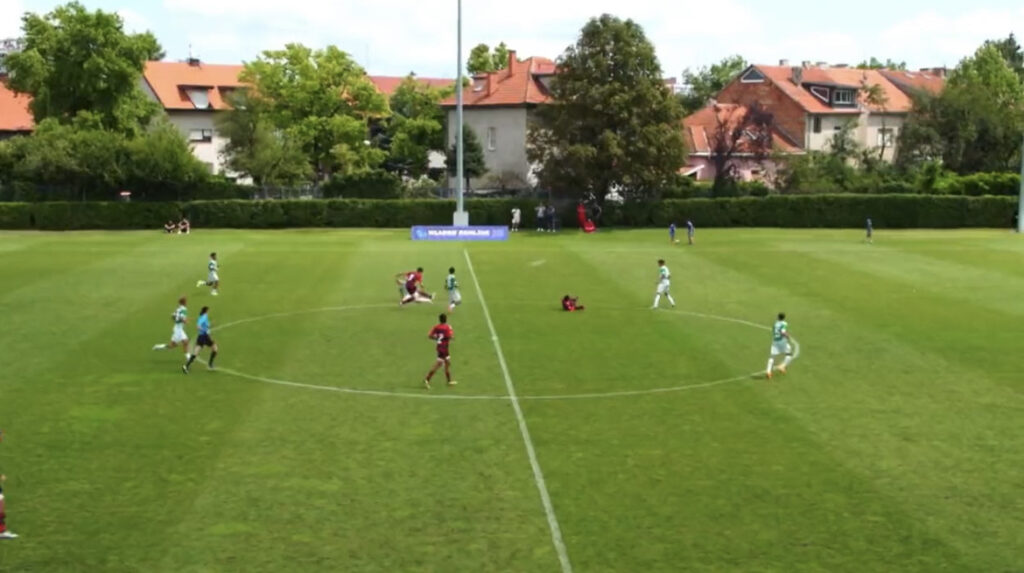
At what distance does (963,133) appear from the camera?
317 ft

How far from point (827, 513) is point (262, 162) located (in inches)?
3180

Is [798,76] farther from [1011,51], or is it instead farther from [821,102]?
[1011,51]

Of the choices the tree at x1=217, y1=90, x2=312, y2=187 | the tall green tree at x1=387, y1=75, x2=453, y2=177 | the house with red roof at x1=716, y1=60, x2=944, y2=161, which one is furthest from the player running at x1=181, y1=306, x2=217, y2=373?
the house with red roof at x1=716, y1=60, x2=944, y2=161

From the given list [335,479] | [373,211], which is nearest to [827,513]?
[335,479]

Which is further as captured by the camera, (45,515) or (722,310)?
(722,310)

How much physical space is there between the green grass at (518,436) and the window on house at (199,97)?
74127mm

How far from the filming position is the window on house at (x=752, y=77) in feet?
381

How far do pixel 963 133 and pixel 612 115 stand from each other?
38232mm

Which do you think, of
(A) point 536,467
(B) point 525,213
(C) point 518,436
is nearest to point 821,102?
(B) point 525,213

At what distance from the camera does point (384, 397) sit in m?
25.9

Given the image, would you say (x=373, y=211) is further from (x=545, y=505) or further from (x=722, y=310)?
(x=545, y=505)

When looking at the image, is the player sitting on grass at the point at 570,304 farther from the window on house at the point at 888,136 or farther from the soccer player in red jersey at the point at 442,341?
the window on house at the point at 888,136

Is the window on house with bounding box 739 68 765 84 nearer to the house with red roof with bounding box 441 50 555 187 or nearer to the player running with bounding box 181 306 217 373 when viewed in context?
the house with red roof with bounding box 441 50 555 187

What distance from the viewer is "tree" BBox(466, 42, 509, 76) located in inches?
6014
